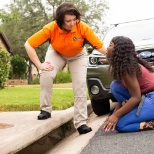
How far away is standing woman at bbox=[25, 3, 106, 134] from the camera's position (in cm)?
419

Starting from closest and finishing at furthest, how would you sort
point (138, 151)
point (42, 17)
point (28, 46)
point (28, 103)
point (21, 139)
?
point (138, 151)
point (21, 139)
point (28, 46)
point (28, 103)
point (42, 17)

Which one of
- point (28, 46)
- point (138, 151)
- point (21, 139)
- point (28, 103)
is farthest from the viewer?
point (28, 103)

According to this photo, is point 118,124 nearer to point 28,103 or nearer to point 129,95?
point 129,95

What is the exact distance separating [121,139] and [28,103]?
3.40 m

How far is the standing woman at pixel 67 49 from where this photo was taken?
4.19 meters

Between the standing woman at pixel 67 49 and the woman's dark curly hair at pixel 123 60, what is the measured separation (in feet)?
Result: 1.22

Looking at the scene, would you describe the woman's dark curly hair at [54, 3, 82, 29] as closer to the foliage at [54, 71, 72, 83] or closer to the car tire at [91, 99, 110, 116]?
the car tire at [91, 99, 110, 116]

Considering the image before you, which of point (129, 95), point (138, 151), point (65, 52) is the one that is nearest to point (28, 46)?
point (65, 52)

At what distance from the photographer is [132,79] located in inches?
153

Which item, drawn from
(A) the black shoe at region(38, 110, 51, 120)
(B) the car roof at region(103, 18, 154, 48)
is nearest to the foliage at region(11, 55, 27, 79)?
(B) the car roof at region(103, 18, 154, 48)

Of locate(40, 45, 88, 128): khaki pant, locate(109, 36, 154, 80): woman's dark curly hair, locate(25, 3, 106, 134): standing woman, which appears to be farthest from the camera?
locate(40, 45, 88, 128): khaki pant

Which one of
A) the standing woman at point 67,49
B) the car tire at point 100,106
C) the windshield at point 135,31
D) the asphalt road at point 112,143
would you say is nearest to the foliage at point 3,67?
the windshield at point 135,31

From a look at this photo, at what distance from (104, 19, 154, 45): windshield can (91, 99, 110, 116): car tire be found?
991mm

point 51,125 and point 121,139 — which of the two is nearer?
point 121,139
